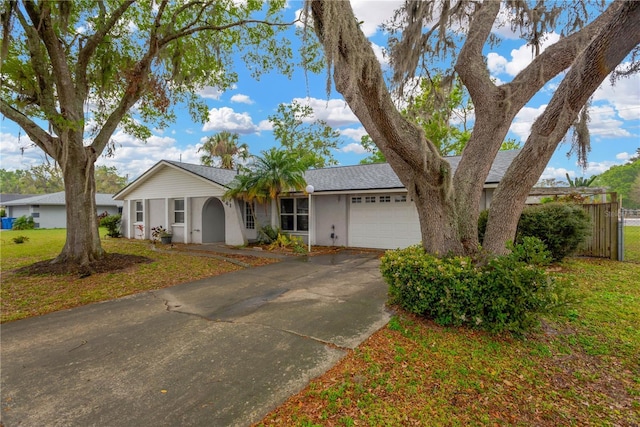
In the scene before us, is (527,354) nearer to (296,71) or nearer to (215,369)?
(215,369)

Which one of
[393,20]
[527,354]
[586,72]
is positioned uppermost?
[393,20]

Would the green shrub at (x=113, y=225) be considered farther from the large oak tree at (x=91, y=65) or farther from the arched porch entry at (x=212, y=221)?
the large oak tree at (x=91, y=65)

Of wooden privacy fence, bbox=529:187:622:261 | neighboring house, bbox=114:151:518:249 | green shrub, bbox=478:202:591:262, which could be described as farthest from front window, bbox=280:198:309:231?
wooden privacy fence, bbox=529:187:622:261

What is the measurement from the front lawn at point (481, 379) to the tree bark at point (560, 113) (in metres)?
1.52

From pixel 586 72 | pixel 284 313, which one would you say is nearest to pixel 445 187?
pixel 586 72

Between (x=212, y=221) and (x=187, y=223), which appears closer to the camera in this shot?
(x=187, y=223)

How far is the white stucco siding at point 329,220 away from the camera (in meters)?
12.4

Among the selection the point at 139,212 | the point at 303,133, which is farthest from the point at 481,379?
the point at 303,133

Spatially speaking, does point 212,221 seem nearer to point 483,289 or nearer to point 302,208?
point 302,208

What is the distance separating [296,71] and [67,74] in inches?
300

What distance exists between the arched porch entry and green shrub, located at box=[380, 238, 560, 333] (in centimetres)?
1145

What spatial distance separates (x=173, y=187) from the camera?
45.3 ft

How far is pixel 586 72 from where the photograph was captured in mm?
3438

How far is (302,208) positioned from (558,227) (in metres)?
8.84
